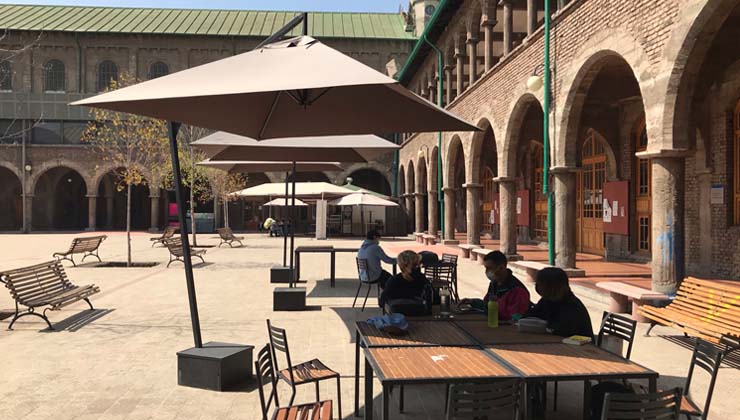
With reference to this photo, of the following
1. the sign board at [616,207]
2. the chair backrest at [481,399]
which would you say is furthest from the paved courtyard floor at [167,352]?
the sign board at [616,207]

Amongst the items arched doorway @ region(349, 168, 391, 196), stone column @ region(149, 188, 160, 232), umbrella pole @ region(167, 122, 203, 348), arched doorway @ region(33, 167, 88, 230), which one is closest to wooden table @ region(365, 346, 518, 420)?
umbrella pole @ region(167, 122, 203, 348)

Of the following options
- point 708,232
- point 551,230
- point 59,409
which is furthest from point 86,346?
point 708,232

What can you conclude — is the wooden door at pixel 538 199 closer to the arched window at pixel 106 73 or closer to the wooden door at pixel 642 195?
the wooden door at pixel 642 195

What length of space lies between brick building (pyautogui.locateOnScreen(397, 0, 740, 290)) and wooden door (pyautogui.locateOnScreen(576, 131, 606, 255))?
1.9 inches

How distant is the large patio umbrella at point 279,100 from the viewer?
4129 millimetres

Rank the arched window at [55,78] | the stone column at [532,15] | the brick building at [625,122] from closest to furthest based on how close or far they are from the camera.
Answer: the brick building at [625,122] → the stone column at [532,15] → the arched window at [55,78]

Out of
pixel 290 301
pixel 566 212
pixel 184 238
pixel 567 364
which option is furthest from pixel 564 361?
pixel 566 212

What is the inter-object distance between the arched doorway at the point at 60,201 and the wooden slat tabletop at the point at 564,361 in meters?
38.6

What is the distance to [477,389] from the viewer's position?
292 cm

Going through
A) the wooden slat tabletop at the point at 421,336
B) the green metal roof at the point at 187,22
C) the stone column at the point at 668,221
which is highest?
the green metal roof at the point at 187,22

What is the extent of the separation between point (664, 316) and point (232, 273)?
962 centimetres

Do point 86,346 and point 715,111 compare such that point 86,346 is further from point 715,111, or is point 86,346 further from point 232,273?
point 715,111

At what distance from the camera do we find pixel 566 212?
433 inches

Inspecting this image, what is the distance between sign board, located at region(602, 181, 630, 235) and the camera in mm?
13789
